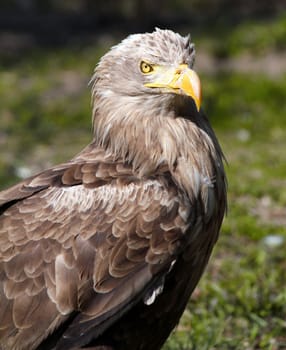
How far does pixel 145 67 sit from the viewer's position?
450cm

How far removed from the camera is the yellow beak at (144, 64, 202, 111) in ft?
13.8

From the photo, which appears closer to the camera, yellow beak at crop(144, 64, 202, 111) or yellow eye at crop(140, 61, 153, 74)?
yellow beak at crop(144, 64, 202, 111)

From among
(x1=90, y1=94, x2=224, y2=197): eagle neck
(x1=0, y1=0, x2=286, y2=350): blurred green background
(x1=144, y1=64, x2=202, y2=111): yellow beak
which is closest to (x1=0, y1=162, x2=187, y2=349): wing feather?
(x1=90, y1=94, x2=224, y2=197): eagle neck

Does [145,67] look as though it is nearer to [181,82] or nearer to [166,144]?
[181,82]

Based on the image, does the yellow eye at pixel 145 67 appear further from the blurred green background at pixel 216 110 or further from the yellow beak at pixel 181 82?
the blurred green background at pixel 216 110

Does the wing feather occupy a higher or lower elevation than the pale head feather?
lower

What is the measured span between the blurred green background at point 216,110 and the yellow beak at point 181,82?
1149 millimetres

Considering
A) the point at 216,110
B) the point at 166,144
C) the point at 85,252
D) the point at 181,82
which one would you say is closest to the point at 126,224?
the point at 85,252

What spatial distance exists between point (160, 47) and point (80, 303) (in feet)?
4.34

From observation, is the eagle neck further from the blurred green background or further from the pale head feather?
the blurred green background

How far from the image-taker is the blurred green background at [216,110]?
573cm

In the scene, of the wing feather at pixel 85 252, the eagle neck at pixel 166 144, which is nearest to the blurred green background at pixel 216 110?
the eagle neck at pixel 166 144

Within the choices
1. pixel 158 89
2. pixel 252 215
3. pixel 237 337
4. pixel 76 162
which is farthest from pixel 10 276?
pixel 252 215

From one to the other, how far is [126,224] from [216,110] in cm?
700
